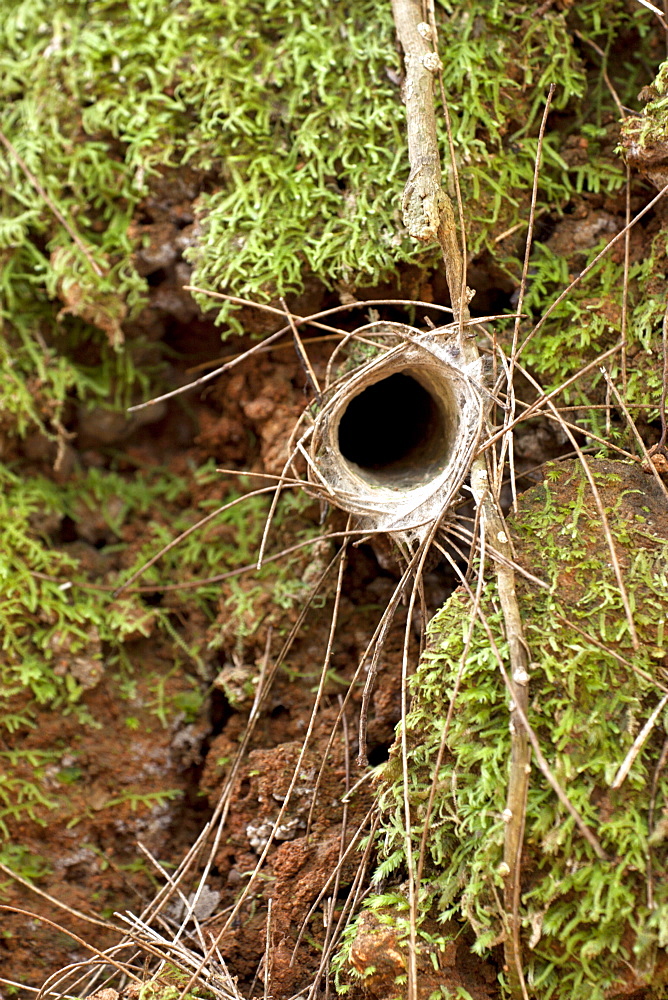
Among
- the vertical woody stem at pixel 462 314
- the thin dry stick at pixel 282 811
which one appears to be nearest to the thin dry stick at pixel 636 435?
the vertical woody stem at pixel 462 314

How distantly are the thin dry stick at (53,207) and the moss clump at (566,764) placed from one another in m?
1.68

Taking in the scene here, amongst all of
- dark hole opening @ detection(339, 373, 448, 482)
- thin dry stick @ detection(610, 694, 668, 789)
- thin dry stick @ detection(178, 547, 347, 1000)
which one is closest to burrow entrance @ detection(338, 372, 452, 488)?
dark hole opening @ detection(339, 373, 448, 482)

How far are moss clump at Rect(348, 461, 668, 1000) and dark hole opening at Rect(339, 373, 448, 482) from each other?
2.13 feet

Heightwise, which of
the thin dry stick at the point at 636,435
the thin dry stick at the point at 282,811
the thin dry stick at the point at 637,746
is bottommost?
the thin dry stick at the point at 282,811

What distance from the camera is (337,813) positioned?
7.02 feet

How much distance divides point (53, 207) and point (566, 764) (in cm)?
235

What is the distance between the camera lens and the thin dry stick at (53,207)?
2.54 meters

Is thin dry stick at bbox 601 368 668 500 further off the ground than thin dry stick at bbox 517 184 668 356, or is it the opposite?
thin dry stick at bbox 517 184 668 356

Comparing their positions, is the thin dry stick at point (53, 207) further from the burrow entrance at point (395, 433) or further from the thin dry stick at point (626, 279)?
the thin dry stick at point (626, 279)

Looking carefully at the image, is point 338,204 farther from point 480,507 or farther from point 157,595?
point 157,595

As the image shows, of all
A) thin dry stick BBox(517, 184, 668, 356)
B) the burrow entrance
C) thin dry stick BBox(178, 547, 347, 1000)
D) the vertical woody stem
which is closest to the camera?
the vertical woody stem

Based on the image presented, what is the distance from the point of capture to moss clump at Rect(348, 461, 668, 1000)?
1591mm

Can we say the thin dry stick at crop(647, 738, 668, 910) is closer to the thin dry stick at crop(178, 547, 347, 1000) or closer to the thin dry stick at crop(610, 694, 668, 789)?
the thin dry stick at crop(610, 694, 668, 789)

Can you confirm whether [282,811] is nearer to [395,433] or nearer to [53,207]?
[395,433]
